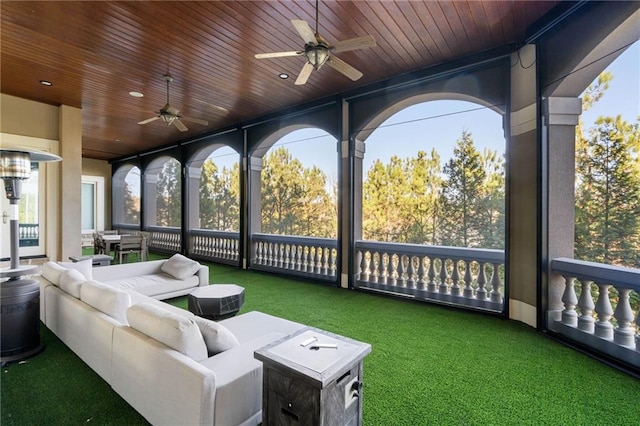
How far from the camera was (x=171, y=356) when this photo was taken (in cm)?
163

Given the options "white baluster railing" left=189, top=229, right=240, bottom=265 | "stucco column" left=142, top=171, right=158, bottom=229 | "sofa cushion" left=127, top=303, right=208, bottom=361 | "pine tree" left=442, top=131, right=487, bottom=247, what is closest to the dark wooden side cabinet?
"sofa cushion" left=127, top=303, right=208, bottom=361

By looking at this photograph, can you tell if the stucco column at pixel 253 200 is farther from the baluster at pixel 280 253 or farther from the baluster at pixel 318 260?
the baluster at pixel 318 260

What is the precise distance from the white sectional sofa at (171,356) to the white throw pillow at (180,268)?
1.70 metres

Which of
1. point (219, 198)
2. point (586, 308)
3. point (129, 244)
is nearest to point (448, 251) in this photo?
point (586, 308)

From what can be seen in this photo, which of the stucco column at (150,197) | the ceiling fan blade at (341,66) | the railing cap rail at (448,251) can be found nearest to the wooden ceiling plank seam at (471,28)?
the ceiling fan blade at (341,66)

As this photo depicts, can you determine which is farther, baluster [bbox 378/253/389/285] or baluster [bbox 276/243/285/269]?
baluster [bbox 276/243/285/269]

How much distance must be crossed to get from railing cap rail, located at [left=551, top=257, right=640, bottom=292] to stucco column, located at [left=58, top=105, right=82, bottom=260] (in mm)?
7658

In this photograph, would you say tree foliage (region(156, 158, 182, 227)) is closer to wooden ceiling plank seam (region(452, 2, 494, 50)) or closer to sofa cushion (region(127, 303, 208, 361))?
sofa cushion (region(127, 303, 208, 361))

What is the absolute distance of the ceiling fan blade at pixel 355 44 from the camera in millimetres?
2564

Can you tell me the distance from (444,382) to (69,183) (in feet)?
22.7

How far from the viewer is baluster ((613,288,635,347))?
8.70 ft

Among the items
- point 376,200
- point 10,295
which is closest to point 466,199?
point 376,200

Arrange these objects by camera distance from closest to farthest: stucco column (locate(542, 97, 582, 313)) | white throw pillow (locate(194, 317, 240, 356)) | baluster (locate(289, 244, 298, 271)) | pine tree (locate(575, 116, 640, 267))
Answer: white throw pillow (locate(194, 317, 240, 356)) → stucco column (locate(542, 97, 582, 313)) → pine tree (locate(575, 116, 640, 267)) → baluster (locate(289, 244, 298, 271))

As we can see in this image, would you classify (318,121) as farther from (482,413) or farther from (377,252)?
(482,413)
